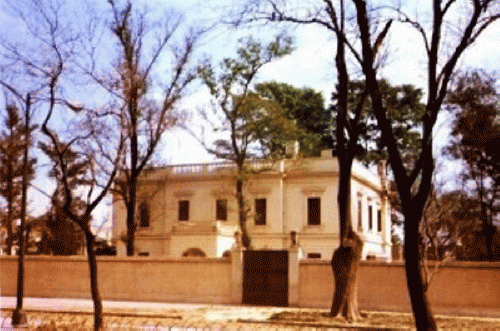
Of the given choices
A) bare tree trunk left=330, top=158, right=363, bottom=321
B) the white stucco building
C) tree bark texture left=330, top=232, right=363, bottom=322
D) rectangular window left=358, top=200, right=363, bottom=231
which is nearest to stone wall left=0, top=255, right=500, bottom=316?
bare tree trunk left=330, top=158, right=363, bottom=321

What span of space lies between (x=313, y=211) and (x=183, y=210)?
872 centimetres

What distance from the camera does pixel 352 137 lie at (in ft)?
60.4

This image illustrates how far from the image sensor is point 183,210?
41.3 m

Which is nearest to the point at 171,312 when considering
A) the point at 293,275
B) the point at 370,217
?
the point at 293,275

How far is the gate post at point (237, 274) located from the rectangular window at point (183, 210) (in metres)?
16.7

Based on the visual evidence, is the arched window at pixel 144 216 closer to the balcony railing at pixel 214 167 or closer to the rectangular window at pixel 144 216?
the rectangular window at pixel 144 216

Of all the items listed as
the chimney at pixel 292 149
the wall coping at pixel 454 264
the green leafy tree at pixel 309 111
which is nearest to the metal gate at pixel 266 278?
the wall coping at pixel 454 264

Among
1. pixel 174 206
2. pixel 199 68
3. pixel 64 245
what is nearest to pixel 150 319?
pixel 199 68

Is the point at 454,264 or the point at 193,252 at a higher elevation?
the point at 193,252

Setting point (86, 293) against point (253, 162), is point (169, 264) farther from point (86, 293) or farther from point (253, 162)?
point (253, 162)

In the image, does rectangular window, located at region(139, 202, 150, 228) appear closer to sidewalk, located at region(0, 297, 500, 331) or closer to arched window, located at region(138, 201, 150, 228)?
arched window, located at region(138, 201, 150, 228)

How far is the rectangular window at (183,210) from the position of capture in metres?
41.3

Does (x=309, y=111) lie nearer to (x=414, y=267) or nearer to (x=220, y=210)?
(x=220, y=210)

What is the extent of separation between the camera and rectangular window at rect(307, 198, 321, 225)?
38.2 metres
